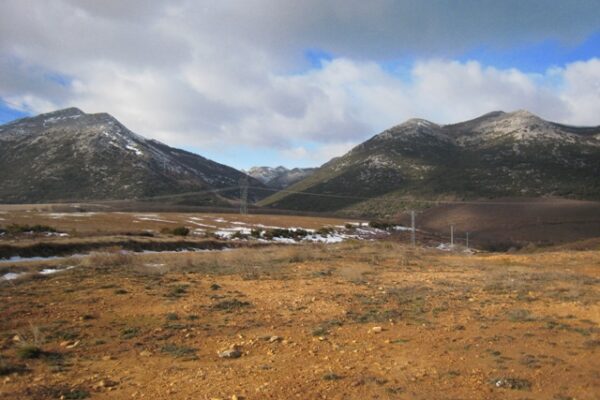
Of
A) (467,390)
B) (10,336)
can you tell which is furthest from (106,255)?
(467,390)

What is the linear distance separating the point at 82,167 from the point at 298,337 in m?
126

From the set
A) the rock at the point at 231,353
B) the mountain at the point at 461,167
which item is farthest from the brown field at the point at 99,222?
the mountain at the point at 461,167

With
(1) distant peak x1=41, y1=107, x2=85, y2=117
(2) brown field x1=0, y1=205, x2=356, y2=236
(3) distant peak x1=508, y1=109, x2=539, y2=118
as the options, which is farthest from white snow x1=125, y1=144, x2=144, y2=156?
(3) distant peak x1=508, y1=109, x2=539, y2=118

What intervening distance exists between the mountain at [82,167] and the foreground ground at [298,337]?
99.6 m

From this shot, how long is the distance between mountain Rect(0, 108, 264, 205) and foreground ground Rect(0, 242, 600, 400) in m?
99.6

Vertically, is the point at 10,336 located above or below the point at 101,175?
below

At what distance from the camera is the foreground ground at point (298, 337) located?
253 inches

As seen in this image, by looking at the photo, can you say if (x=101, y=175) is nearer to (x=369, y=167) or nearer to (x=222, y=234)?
(x=369, y=167)

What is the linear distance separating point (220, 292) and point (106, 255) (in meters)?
9.14

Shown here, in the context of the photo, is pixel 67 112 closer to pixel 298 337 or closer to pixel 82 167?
pixel 82 167

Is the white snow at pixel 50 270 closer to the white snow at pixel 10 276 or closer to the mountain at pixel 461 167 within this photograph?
the white snow at pixel 10 276

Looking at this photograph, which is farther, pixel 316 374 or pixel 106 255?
pixel 106 255

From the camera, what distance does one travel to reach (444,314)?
36.2ft

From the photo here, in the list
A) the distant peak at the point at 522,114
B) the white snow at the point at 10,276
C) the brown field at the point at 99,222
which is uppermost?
the distant peak at the point at 522,114
